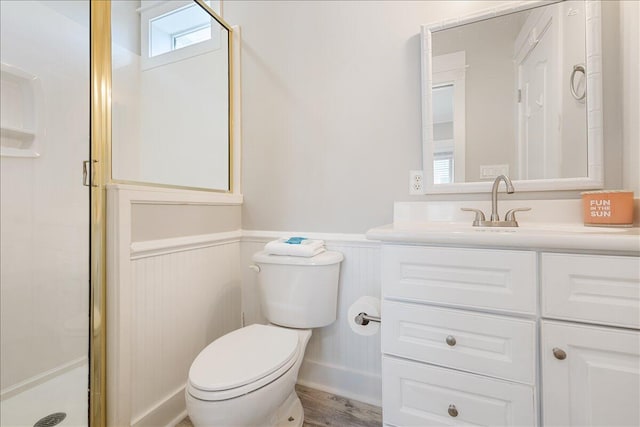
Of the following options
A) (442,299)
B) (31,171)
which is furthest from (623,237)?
(31,171)

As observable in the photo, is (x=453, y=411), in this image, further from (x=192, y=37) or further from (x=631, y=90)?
(x=192, y=37)

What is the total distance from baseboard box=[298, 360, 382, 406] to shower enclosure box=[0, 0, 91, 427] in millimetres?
991

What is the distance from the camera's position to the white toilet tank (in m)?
1.28

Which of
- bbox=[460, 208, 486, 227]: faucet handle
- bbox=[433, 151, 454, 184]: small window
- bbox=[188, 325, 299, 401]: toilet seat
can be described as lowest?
bbox=[188, 325, 299, 401]: toilet seat

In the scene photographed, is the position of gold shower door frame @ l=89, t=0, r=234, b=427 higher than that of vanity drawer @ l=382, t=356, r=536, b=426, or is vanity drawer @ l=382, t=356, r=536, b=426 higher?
gold shower door frame @ l=89, t=0, r=234, b=427

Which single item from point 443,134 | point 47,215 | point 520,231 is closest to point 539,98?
point 443,134

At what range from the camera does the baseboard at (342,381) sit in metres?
1.36

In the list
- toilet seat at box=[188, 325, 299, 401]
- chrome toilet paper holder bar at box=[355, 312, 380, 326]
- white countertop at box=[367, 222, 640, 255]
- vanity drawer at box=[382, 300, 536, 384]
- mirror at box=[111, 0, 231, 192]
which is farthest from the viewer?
mirror at box=[111, 0, 231, 192]

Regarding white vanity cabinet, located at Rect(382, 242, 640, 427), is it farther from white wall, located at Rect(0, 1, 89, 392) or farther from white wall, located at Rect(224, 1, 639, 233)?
white wall, located at Rect(0, 1, 89, 392)

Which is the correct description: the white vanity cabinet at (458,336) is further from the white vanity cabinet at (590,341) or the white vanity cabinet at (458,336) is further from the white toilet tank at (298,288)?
the white toilet tank at (298,288)

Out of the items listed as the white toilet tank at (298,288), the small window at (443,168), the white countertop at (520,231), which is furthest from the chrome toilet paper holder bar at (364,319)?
the small window at (443,168)

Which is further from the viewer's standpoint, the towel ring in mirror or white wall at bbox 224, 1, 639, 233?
white wall at bbox 224, 1, 639, 233

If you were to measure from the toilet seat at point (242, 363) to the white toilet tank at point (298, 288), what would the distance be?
12 cm

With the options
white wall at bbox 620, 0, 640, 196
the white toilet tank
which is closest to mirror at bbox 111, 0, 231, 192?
the white toilet tank
